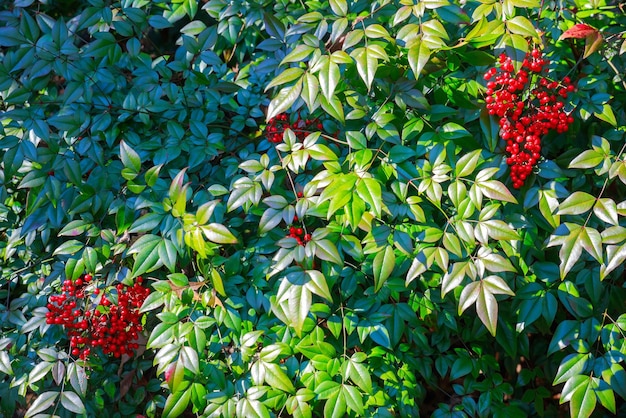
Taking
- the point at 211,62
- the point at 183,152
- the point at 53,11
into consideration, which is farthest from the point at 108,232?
the point at 53,11

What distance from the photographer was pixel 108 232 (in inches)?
79.4

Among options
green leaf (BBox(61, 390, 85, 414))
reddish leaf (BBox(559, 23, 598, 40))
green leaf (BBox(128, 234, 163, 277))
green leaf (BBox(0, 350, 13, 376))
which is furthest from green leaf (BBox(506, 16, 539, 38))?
green leaf (BBox(0, 350, 13, 376))

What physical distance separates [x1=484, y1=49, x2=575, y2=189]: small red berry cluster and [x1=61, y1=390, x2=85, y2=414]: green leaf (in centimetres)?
147

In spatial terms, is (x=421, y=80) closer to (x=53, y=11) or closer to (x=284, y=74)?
(x=284, y=74)

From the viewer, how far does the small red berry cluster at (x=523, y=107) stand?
1741mm

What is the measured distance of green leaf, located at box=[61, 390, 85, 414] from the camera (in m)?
1.90

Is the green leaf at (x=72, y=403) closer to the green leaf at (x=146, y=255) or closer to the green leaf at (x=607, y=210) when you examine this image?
the green leaf at (x=146, y=255)

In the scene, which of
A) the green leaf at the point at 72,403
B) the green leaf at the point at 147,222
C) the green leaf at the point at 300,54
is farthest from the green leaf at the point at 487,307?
the green leaf at the point at 72,403

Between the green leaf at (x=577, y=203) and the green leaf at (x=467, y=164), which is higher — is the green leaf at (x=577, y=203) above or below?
below

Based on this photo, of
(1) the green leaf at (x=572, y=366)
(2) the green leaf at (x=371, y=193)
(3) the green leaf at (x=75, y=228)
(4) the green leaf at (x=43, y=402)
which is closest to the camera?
(2) the green leaf at (x=371, y=193)

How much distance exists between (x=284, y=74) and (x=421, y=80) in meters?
0.45

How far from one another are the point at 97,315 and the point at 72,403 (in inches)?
10.6

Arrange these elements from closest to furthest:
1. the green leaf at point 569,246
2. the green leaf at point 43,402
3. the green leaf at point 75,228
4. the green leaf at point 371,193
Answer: the green leaf at point 371,193
the green leaf at point 569,246
the green leaf at point 43,402
the green leaf at point 75,228

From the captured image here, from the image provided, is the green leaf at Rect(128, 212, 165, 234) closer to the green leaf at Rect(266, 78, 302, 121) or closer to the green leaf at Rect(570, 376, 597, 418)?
the green leaf at Rect(266, 78, 302, 121)
